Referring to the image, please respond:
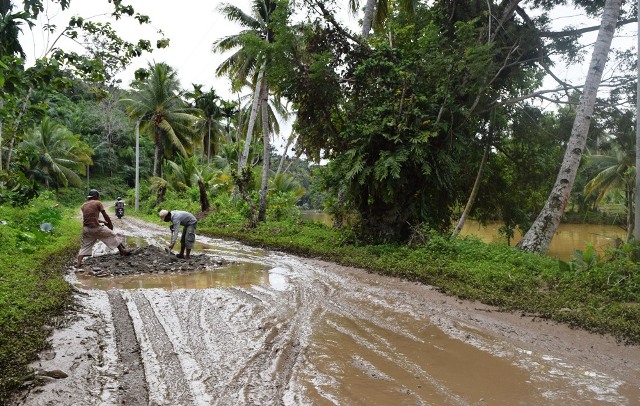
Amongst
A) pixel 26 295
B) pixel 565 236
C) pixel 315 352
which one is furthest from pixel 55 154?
pixel 315 352

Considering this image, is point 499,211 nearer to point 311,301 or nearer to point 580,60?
point 580,60

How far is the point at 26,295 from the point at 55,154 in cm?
3375

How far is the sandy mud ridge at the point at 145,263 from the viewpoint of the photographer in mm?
9727

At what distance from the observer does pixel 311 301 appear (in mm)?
7594

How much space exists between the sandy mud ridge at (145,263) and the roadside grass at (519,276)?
10.2 ft

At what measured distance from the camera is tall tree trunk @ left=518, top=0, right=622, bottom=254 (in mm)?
10125

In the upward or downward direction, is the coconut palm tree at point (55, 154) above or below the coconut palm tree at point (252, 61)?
below

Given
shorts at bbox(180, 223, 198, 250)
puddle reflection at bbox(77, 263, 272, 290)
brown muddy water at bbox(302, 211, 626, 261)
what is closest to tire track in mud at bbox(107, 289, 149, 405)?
puddle reflection at bbox(77, 263, 272, 290)

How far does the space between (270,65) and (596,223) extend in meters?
36.1

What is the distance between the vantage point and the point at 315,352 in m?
5.18

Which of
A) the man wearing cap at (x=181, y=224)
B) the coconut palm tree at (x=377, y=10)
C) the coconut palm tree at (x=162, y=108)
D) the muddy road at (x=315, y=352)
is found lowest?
the muddy road at (x=315, y=352)

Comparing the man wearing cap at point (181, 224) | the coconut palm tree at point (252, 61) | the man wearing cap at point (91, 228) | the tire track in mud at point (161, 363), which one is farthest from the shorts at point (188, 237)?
the coconut palm tree at point (252, 61)

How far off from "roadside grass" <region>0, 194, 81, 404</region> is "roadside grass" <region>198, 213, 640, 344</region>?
5870 mm

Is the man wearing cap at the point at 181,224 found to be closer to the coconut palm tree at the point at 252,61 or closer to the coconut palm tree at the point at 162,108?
the coconut palm tree at the point at 252,61
